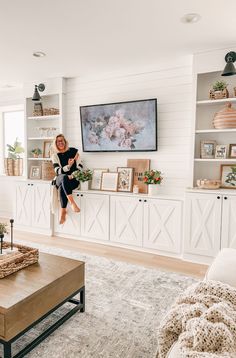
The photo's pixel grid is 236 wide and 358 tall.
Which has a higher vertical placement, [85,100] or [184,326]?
[85,100]

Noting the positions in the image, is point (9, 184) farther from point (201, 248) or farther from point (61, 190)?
point (201, 248)

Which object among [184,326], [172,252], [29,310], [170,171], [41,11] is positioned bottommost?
[172,252]

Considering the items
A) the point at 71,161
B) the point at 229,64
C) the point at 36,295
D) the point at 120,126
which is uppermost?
the point at 229,64

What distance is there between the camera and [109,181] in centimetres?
427

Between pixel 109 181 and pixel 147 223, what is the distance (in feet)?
3.06

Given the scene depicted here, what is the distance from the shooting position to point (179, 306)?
1.20 metres

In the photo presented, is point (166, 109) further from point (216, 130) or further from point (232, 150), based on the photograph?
point (232, 150)

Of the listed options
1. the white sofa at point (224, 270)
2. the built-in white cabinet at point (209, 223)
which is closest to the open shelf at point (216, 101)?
the built-in white cabinet at point (209, 223)

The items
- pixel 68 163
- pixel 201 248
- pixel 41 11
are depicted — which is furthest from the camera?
pixel 68 163

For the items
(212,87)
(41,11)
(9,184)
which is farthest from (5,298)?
(9,184)

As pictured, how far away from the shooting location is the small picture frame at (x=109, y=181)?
4211 millimetres

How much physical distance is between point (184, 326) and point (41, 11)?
8.68ft

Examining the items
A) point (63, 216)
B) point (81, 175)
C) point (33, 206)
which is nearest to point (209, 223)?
point (81, 175)

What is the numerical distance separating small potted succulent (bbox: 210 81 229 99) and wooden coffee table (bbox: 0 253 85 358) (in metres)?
2.55
